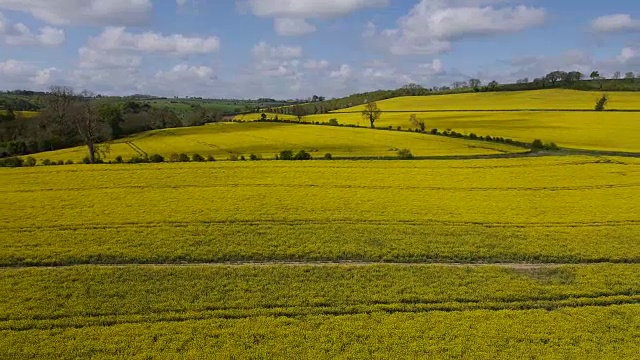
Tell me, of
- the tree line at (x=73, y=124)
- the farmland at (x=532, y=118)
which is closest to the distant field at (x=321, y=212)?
the tree line at (x=73, y=124)

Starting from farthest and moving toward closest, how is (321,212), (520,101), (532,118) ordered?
(520,101) < (532,118) < (321,212)

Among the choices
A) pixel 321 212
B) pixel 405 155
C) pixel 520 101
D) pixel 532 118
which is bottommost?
pixel 321 212

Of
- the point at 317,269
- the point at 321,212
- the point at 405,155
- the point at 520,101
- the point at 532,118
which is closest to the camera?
the point at 317,269

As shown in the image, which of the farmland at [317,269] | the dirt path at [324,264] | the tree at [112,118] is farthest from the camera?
the tree at [112,118]

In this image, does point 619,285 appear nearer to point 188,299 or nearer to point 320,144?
point 188,299

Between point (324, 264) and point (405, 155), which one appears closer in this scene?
point (324, 264)

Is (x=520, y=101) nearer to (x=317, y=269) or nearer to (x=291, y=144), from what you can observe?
(x=291, y=144)

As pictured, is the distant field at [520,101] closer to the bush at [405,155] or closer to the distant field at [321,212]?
the bush at [405,155]

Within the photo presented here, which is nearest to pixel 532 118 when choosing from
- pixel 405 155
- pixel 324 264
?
pixel 405 155
